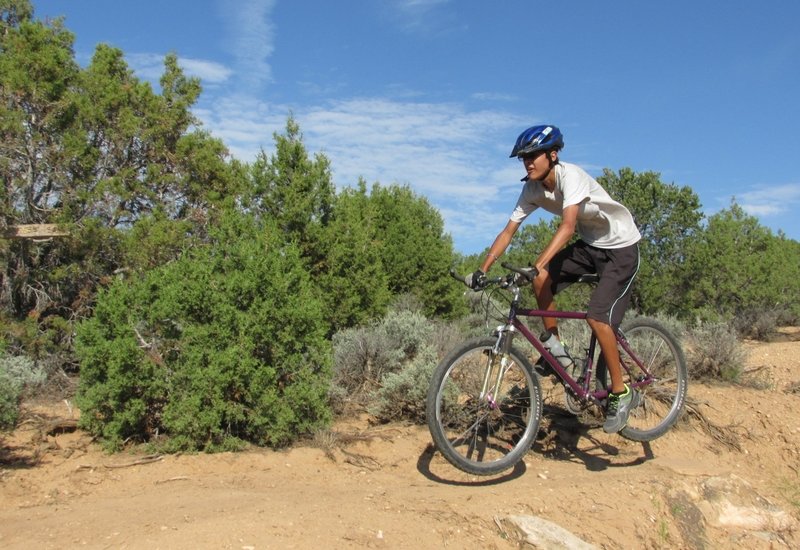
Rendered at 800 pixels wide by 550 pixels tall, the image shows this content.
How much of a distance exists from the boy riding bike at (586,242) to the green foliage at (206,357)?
67.0 inches

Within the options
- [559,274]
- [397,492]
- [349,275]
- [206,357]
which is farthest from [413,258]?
[397,492]

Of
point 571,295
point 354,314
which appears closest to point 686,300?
point 571,295

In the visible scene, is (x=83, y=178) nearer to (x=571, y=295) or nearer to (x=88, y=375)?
(x=88, y=375)

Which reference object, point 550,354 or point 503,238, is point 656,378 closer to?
point 550,354

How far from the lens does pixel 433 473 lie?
4.91 m

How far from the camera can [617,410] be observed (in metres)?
5.05

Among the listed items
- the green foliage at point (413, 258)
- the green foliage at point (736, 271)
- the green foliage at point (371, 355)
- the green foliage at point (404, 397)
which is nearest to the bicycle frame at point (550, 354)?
the green foliage at point (404, 397)

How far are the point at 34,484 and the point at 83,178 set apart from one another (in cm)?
768

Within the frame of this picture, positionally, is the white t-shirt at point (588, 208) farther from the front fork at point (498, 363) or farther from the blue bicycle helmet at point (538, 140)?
the front fork at point (498, 363)

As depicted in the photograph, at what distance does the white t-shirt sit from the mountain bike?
34cm

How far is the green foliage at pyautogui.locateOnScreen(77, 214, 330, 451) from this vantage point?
16.1ft

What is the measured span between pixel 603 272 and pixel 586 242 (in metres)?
0.31

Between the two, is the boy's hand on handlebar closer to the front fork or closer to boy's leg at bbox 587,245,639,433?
the front fork

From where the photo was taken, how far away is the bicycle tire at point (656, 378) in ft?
18.2
